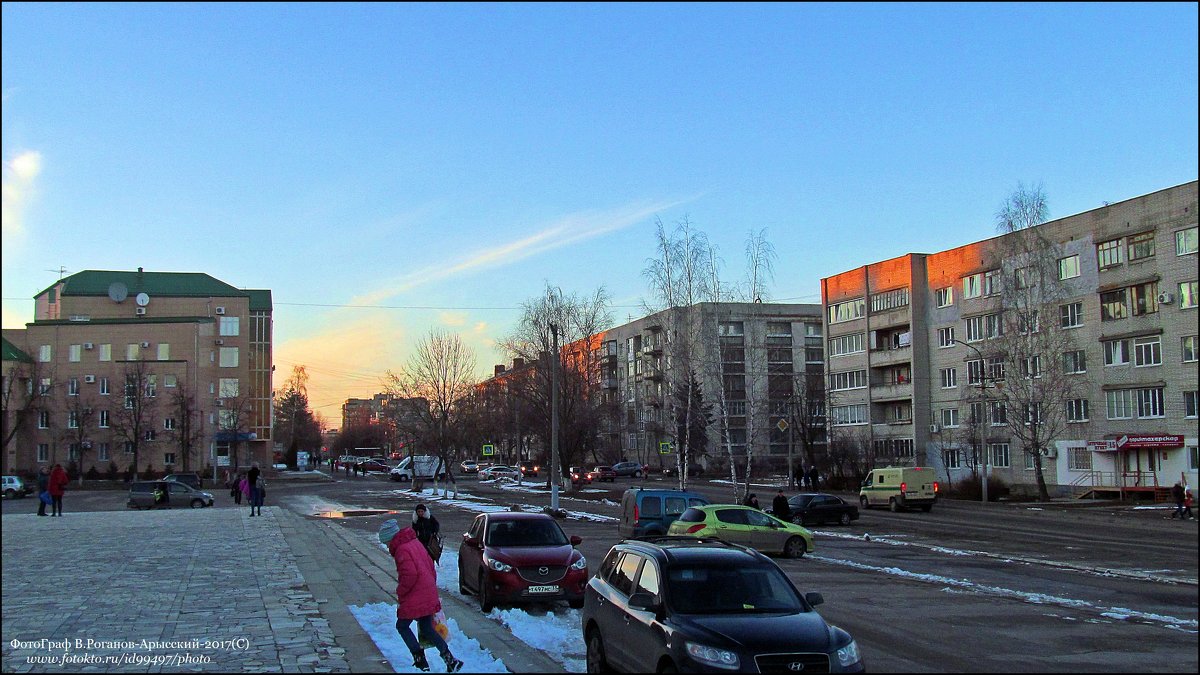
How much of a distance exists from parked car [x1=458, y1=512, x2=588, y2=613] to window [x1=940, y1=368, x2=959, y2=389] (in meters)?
53.1

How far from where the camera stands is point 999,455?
57656 mm

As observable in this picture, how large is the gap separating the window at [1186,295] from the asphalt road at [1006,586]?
12261 millimetres

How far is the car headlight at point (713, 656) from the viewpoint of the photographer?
304 inches

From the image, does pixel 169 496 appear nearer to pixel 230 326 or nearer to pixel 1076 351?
pixel 230 326

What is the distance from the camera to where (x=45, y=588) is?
14.9m

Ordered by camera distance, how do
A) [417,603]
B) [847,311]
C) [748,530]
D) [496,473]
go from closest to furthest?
[417,603] → [748,530] → [847,311] → [496,473]

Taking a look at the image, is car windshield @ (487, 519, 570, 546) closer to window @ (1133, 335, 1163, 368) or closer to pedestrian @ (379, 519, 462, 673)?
pedestrian @ (379, 519, 462, 673)

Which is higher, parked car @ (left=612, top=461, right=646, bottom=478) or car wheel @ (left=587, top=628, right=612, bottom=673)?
car wheel @ (left=587, top=628, right=612, bottom=673)

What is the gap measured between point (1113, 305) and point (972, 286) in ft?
37.9

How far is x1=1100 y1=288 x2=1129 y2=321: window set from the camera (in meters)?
49.3

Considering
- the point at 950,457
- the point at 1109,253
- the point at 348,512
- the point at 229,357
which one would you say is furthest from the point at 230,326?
the point at 1109,253

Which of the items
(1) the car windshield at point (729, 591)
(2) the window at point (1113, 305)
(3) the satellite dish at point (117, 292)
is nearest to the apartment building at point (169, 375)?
(3) the satellite dish at point (117, 292)

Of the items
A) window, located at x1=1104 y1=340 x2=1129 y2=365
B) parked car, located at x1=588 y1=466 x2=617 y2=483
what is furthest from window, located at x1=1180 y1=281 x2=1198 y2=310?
parked car, located at x1=588 y1=466 x2=617 y2=483

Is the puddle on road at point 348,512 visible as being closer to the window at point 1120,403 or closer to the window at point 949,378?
the window at point 1120,403
